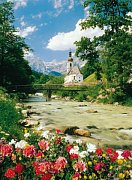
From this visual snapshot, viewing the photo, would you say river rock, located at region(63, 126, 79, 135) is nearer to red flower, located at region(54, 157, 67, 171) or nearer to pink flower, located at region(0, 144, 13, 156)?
pink flower, located at region(0, 144, 13, 156)

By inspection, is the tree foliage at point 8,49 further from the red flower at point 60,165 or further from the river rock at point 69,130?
the red flower at point 60,165

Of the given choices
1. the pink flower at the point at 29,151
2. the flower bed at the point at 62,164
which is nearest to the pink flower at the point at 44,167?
the flower bed at the point at 62,164

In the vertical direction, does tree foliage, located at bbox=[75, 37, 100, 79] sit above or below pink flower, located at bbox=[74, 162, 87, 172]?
above

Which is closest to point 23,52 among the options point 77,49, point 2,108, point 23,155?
point 77,49

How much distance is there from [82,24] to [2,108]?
28692 millimetres

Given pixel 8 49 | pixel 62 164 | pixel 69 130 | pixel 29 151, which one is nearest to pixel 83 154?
pixel 62 164

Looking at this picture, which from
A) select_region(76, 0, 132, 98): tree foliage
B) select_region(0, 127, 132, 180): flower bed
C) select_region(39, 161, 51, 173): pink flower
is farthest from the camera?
select_region(76, 0, 132, 98): tree foliage

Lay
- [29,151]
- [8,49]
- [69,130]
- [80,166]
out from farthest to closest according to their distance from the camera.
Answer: [8,49] < [69,130] < [29,151] < [80,166]

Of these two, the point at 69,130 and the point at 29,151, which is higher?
the point at 29,151

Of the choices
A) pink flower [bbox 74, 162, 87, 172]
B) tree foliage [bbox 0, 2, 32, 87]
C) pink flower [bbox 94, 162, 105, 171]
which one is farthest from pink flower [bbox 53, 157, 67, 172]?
tree foliage [bbox 0, 2, 32, 87]

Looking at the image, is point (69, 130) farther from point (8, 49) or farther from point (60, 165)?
point (8, 49)

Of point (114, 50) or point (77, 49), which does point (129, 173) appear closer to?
point (114, 50)

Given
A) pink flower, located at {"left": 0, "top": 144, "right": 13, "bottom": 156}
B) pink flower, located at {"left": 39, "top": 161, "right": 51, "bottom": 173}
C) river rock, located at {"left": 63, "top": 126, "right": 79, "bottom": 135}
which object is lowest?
river rock, located at {"left": 63, "top": 126, "right": 79, "bottom": 135}

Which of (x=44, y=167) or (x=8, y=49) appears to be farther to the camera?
(x=8, y=49)
